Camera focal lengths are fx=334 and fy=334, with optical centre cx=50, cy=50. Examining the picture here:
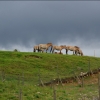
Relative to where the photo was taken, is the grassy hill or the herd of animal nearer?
the grassy hill

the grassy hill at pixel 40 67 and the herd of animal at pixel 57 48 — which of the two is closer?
the grassy hill at pixel 40 67

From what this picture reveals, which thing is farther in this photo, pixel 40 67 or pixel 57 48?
pixel 57 48

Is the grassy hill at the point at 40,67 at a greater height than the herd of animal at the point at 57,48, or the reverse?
the herd of animal at the point at 57,48

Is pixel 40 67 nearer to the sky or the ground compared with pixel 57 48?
nearer to the ground

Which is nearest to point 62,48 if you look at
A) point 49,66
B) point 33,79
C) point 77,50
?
point 77,50

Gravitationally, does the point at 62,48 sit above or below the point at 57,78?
above

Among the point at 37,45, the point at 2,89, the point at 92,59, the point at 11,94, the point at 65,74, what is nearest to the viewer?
the point at 11,94

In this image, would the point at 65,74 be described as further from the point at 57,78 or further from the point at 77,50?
the point at 77,50

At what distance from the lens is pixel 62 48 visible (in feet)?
215

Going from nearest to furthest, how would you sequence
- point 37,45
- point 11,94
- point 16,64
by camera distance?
point 11,94 < point 16,64 < point 37,45

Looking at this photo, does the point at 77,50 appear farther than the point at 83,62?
Yes

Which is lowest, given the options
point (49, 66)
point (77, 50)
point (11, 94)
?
point (11, 94)

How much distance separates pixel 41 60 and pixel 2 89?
2427cm

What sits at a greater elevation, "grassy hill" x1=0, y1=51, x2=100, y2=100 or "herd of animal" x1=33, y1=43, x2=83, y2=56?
"herd of animal" x1=33, y1=43, x2=83, y2=56
